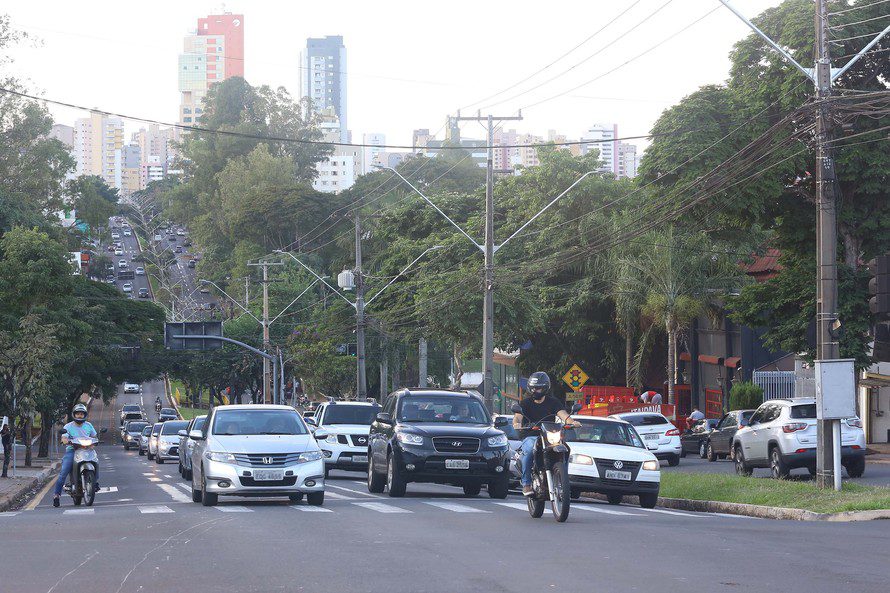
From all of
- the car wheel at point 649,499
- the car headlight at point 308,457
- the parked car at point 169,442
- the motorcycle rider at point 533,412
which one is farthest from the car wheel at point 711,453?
the motorcycle rider at point 533,412

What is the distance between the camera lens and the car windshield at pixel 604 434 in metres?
20.5

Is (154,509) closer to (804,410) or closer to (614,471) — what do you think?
(614,471)

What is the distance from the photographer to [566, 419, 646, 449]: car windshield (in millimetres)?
20484

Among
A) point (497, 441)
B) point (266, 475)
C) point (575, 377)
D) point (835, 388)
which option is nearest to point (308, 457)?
point (266, 475)

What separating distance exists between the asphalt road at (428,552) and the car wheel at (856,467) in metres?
10.1

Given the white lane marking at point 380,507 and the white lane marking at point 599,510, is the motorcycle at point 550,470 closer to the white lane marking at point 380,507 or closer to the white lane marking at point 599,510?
the white lane marking at point 599,510

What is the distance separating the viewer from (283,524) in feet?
45.0

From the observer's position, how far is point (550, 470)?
1395cm

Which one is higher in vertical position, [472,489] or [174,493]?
[472,489]

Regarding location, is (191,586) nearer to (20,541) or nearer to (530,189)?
(20,541)

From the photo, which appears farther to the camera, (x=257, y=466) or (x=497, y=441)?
(x=497, y=441)

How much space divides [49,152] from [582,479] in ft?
162

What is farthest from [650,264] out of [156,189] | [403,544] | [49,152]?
[156,189]

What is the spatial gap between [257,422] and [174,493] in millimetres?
5583
